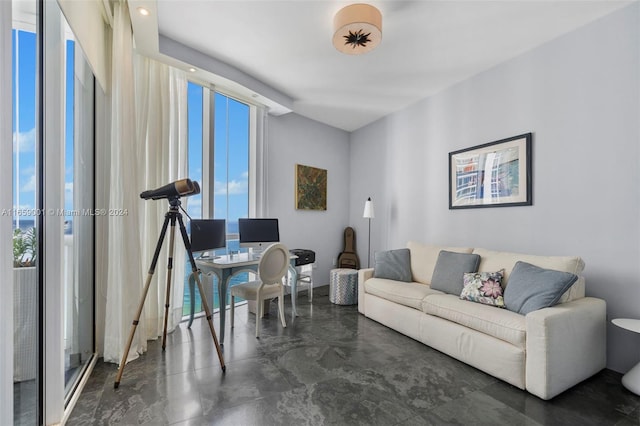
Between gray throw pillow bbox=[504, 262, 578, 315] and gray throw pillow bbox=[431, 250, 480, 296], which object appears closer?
gray throw pillow bbox=[504, 262, 578, 315]

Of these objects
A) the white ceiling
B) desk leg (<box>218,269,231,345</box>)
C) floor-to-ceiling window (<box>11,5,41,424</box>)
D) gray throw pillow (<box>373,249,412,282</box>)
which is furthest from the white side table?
floor-to-ceiling window (<box>11,5,41,424</box>)

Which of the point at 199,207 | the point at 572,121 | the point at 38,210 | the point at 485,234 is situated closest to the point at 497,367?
the point at 485,234

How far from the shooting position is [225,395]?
6.02ft

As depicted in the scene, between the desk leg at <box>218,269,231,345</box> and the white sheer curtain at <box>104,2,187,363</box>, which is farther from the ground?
the white sheer curtain at <box>104,2,187,363</box>

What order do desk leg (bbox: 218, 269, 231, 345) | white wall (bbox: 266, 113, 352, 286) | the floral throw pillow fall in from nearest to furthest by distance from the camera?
the floral throw pillow
desk leg (bbox: 218, 269, 231, 345)
white wall (bbox: 266, 113, 352, 286)

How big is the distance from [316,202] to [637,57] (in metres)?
3.70

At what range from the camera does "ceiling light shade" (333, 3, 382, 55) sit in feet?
6.65

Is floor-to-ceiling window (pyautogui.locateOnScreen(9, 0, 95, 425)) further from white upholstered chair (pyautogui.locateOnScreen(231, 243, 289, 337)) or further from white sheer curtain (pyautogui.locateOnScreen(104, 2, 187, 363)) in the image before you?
white upholstered chair (pyautogui.locateOnScreen(231, 243, 289, 337))

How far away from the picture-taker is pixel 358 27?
82.0 inches

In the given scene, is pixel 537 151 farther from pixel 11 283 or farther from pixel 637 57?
pixel 11 283

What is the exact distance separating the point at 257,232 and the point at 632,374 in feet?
11.6

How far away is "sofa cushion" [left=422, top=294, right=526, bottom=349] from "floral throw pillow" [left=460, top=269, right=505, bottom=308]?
0.07 m

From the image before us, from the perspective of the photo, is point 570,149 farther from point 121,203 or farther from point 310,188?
point 121,203

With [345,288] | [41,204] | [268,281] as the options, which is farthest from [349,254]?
[41,204]
